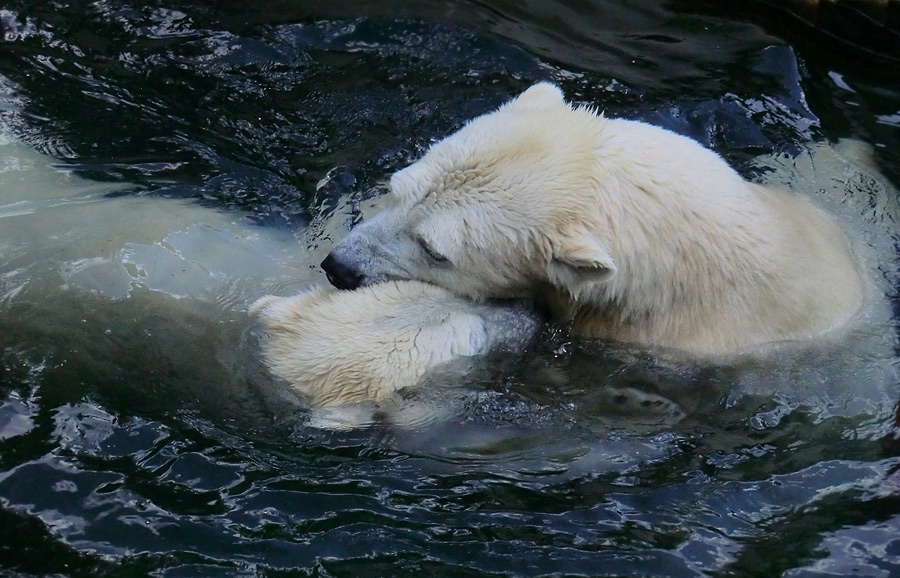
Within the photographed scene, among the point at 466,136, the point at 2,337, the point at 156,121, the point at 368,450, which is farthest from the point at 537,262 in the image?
the point at 156,121

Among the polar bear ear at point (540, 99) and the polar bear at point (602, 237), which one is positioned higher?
the polar bear ear at point (540, 99)

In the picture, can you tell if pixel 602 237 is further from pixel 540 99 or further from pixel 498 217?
pixel 540 99

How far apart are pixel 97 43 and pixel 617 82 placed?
2.91 metres

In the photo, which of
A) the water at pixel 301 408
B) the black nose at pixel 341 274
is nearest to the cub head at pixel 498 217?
the black nose at pixel 341 274

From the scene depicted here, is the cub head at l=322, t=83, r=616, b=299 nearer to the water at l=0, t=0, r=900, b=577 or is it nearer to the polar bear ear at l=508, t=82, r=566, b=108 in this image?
the polar bear ear at l=508, t=82, r=566, b=108

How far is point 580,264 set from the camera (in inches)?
123

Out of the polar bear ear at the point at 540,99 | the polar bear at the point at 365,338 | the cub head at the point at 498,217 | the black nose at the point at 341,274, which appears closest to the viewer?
the polar bear at the point at 365,338

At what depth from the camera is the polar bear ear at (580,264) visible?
122 inches

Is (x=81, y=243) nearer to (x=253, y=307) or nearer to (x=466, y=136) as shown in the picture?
(x=253, y=307)

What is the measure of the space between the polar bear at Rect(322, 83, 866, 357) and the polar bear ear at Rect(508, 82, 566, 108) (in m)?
0.02

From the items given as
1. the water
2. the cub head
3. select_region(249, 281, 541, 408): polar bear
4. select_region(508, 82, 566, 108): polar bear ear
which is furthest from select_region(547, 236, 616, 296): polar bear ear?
select_region(508, 82, 566, 108): polar bear ear

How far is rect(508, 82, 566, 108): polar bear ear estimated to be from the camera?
11.8 ft

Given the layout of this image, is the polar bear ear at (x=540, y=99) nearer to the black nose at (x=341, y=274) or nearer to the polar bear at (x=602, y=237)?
the polar bear at (x=602, y=237)

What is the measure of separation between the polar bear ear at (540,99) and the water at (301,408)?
3.02ft
